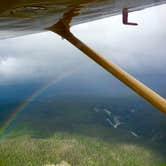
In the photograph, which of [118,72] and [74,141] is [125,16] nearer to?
[118,72]

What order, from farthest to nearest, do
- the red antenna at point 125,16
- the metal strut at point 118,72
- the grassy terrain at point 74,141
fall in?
the grassy terrain at point 74,141
the red antenna at point 125,16
the metal strut at point 118,72

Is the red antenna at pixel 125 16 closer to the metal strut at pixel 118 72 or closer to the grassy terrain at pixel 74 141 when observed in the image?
the metal strut at pixel 118 72

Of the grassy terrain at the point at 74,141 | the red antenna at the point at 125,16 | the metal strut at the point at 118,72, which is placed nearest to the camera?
the metal strut at the point at 118,72

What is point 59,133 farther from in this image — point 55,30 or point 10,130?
point 55,30

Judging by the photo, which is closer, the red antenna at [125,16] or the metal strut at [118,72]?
the metal strut at [118,72]

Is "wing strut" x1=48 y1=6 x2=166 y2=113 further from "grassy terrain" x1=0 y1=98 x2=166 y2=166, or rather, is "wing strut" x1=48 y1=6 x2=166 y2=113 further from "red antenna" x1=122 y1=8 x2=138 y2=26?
"grassy terrain" x1=0 y1=98 x2=166 y2=166

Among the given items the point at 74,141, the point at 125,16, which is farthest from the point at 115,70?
the point at 74,141

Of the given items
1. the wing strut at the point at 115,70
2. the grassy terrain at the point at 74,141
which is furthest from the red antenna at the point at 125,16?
the grassy terrain at the point at 74,141

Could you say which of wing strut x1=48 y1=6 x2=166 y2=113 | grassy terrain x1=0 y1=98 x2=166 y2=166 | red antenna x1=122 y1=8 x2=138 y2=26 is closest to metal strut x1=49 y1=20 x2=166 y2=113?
wing strut x1=48 y1=6 x2=166 y2=113
